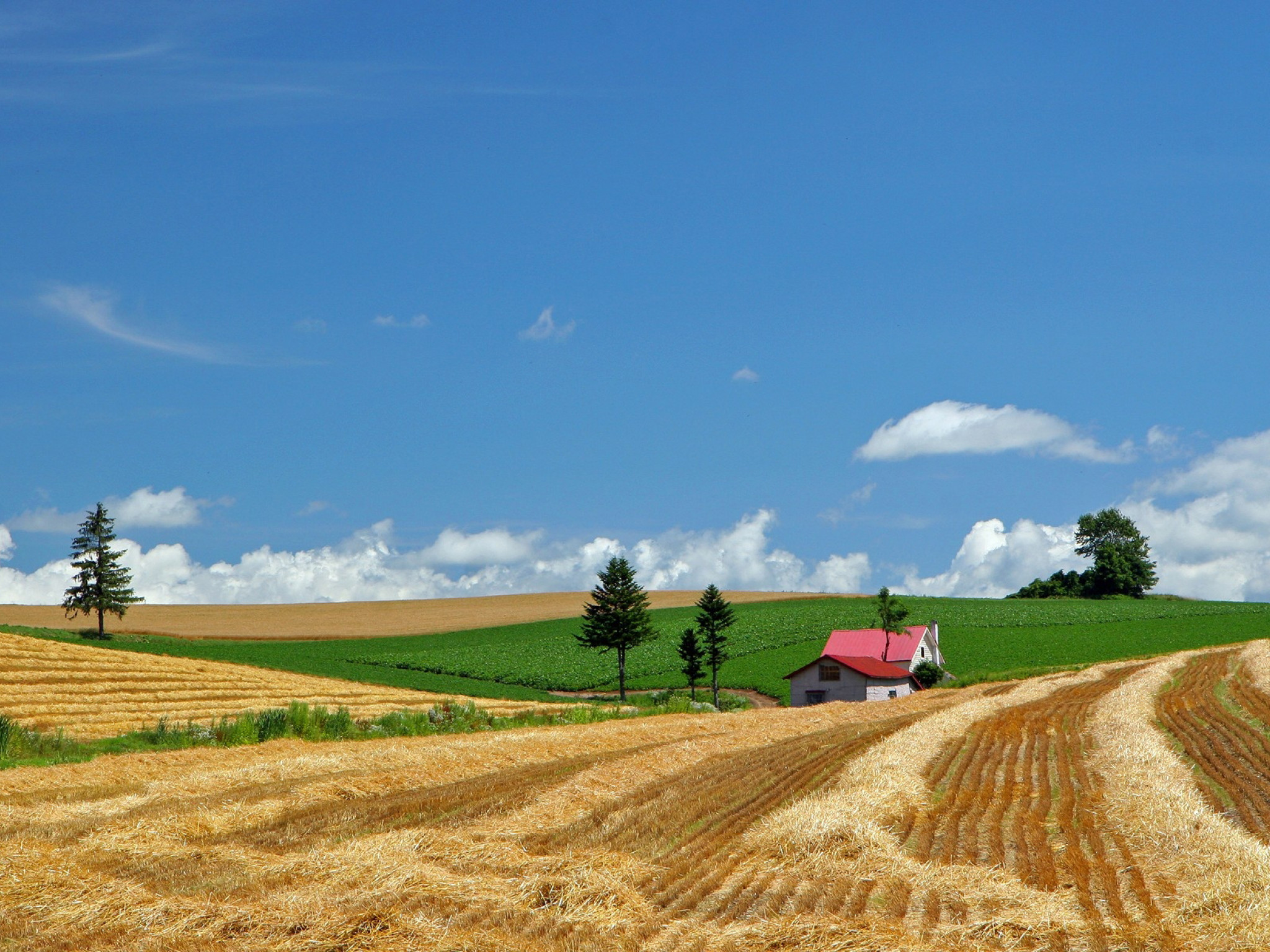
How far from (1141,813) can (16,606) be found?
115162 mm

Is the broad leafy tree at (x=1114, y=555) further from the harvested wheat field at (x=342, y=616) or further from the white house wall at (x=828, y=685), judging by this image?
the white house wall at (x=828, y=685)

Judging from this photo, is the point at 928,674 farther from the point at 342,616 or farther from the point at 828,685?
the point at 342,616

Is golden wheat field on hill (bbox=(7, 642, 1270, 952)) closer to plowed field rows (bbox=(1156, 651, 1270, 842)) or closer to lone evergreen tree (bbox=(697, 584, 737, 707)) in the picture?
plowed field rows (bbox=(1156, 651, 1270, 842))

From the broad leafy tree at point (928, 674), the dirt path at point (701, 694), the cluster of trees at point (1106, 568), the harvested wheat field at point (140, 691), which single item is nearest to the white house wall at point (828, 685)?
the dirt path at point (701, 694)

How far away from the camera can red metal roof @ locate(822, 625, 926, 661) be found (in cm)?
7850

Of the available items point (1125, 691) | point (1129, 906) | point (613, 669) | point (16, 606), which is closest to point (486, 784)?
point (1129, 906)

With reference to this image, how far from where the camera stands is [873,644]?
79875mm

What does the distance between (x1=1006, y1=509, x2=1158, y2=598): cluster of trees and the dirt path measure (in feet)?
284

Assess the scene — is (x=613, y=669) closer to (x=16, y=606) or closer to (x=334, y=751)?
(x=334, y=751)

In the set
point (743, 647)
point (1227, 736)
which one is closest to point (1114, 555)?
point (743, 647)

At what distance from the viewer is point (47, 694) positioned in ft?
148

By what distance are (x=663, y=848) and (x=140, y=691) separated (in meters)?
42.6

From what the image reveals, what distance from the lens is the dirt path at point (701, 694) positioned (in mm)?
71500

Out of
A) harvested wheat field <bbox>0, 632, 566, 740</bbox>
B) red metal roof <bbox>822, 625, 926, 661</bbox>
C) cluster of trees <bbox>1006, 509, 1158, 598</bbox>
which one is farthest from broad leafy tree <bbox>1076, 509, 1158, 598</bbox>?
harvested wheat field <bbox>0, 632, 566, 740</bbox>
